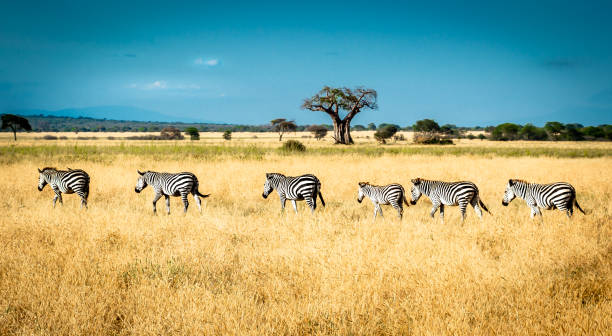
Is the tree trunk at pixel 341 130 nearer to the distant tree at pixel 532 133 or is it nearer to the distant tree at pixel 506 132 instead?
the distant tree at pixel 506 132

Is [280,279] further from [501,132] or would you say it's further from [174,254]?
[501,132]

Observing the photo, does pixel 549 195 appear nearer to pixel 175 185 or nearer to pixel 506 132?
pixel 175 185

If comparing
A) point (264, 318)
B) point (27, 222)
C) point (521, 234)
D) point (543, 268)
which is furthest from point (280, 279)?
point (27, 222)

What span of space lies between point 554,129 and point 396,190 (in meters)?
101

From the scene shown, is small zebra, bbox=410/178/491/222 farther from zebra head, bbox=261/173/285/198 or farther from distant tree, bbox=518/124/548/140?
distant tree, bbox=518/124/548/140

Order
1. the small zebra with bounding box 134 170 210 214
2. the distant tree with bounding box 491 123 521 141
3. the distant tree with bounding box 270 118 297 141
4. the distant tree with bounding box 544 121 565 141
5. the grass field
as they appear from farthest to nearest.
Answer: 1. the distant tree with bounding box 544 121 565 141
2. the distant tree with bounding box 491 123 521 141
3. the distant tree with bounding box 270 118 297 141
4. the small zebra with bounding box 134 170 210 214
5. the grass field

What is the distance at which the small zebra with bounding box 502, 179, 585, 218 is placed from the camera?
8.93m

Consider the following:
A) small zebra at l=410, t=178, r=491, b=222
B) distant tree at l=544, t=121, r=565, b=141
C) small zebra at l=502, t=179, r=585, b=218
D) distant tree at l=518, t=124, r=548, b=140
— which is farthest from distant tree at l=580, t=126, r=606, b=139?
small zebra at l=410, t=178, r=491, b=222

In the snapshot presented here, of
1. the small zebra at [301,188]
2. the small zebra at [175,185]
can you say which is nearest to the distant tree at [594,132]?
the small zebra at [301,188]

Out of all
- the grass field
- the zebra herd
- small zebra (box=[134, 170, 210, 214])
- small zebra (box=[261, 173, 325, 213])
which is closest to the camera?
the grass field

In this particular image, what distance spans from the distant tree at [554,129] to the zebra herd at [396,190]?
92845mm

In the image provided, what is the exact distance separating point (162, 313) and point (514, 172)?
1812 cm

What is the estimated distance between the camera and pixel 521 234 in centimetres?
780

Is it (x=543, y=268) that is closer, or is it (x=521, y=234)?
(x=543, y=268)
